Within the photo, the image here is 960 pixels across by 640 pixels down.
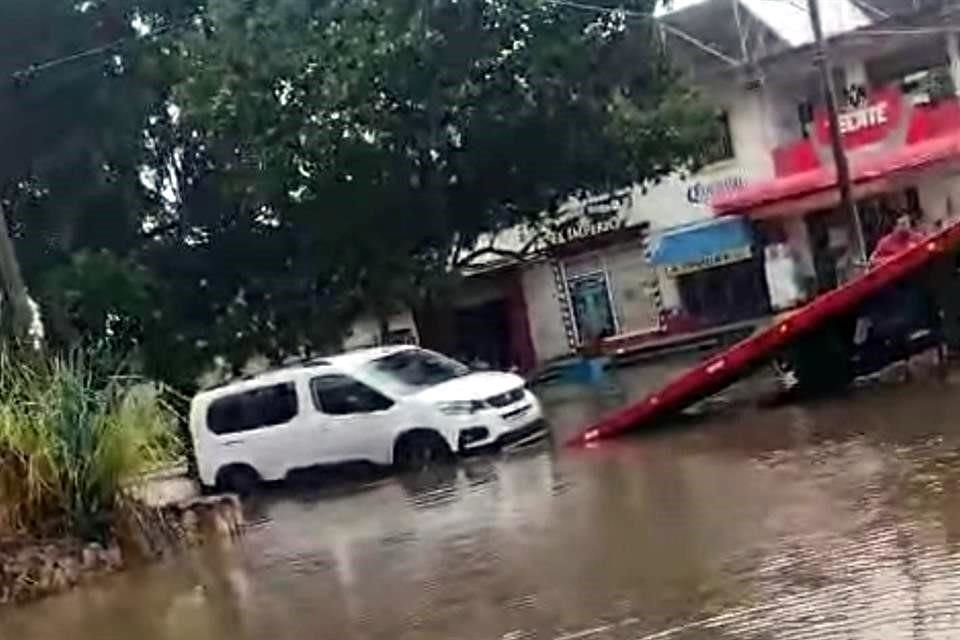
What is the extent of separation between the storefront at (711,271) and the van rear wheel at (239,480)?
58.2 feet

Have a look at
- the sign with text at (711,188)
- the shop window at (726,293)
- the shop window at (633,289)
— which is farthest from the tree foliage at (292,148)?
the shop window at (633,289)

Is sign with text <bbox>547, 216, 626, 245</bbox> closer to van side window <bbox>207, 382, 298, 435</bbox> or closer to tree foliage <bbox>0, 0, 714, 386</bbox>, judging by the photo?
tree foliage <bbox>0, 0, 714, 386</bbox>

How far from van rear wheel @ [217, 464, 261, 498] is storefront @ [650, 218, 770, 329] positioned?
699 inches

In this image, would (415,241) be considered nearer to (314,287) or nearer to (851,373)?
(314,287)

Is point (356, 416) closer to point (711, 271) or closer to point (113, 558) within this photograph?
point (113, 558)

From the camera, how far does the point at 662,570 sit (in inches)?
376

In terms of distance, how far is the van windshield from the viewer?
69.8 ft

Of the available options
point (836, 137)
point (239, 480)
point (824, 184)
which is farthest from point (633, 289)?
point (239, 480)

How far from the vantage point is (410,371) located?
71.3 ft

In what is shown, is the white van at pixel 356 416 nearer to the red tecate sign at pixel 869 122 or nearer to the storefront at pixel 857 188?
the storefront at pixel 857 188

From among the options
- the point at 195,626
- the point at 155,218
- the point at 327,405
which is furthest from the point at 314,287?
the point at 195,626

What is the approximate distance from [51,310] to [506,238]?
14.1m

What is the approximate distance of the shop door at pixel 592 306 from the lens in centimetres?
4094

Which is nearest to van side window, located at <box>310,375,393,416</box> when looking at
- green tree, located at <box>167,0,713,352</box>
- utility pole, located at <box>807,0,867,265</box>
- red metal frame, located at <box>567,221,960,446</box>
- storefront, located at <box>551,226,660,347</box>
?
red metal frame, located at <box>567,221,960,446</box>
